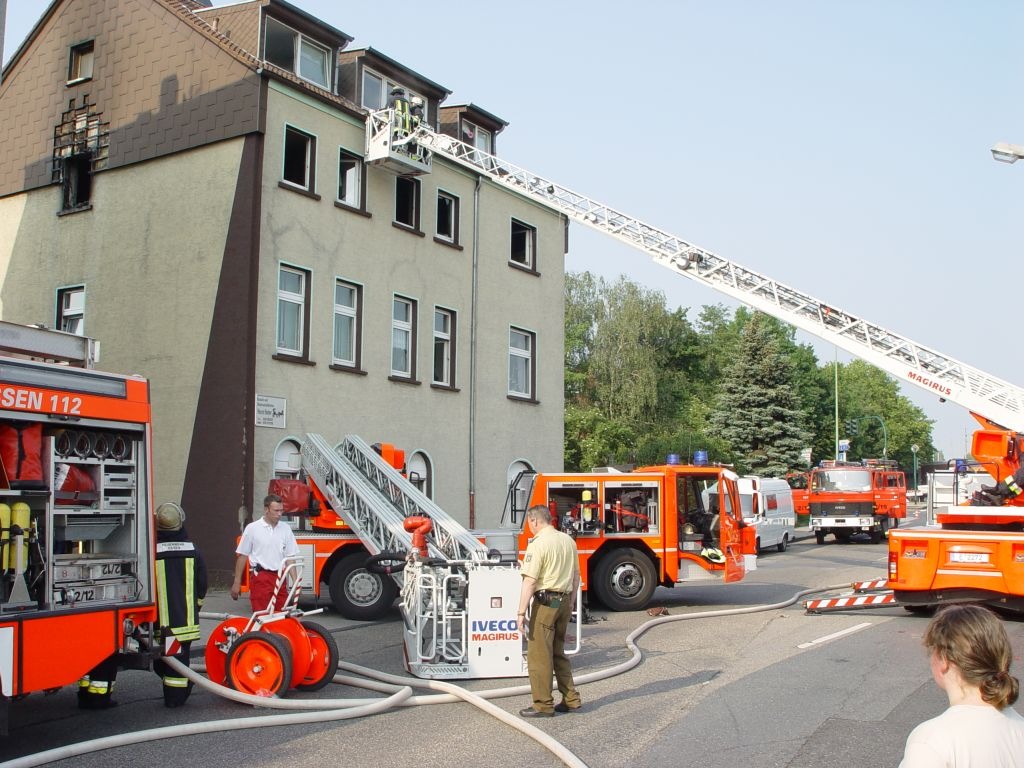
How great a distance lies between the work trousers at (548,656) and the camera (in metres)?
7.88

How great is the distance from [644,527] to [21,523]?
1004 cm

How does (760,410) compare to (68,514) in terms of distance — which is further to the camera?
(760,410)

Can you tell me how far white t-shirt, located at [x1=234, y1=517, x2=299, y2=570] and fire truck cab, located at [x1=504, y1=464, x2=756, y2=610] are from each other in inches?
228

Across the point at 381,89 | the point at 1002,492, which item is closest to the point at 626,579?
the point at 1002,492

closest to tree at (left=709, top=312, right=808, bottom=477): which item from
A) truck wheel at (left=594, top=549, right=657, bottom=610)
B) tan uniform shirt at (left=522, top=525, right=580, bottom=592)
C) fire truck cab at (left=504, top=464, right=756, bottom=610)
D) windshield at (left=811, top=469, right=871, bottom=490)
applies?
windshield at (left=811, top=469, right=871, bottom=490)

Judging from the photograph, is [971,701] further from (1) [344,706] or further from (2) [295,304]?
(2) [295,304]

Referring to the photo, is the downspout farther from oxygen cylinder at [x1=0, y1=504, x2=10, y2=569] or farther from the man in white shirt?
oxygen cylinder at [x1=0, y1=504, x2=10, y2=569]

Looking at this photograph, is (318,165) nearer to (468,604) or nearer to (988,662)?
(468,604)

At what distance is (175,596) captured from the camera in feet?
26.8

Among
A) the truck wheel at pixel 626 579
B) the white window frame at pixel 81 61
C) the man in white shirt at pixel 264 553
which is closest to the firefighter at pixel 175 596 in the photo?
the man in white shirt at pixel 264 553

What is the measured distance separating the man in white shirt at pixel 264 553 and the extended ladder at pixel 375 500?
8.58 feet

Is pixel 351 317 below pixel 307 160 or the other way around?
below

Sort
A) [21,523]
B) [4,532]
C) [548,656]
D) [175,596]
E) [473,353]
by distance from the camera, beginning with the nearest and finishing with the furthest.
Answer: [4,532]
[21,523]
[548,656]
[175,596]
[473,353]

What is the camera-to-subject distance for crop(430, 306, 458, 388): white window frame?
23.0m
